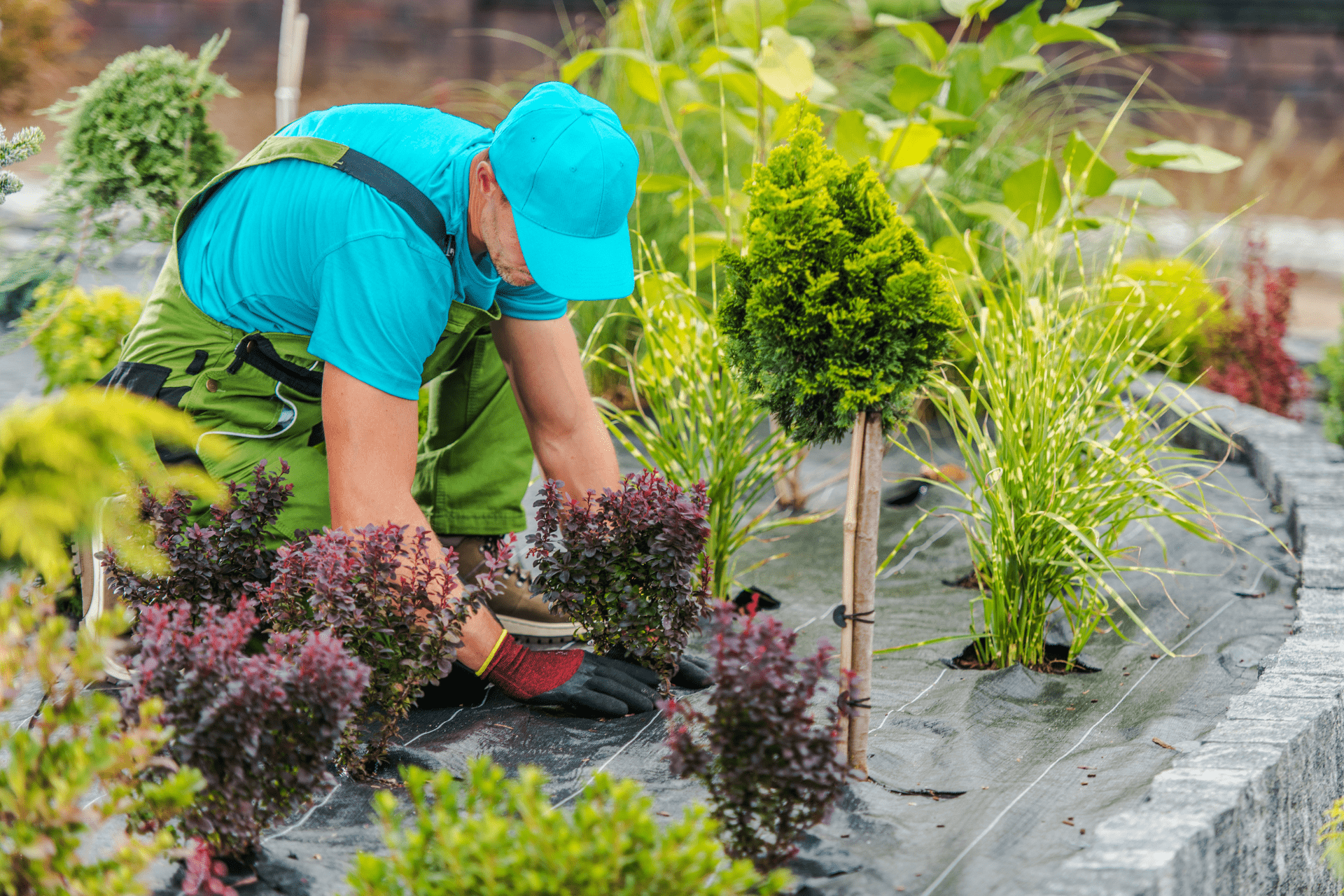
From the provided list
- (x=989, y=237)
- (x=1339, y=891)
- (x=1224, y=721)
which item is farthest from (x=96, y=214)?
(x=1339, y=891)

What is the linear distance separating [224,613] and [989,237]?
2.98 metres

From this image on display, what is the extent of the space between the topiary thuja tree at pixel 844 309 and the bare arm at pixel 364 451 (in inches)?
24.3

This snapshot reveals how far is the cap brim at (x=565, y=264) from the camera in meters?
1.81

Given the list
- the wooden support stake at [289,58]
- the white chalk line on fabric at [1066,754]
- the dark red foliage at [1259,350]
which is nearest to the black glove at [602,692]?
the white chalk line on fabric at [1066,754]

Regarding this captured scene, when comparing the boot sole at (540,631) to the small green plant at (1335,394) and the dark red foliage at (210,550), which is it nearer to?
the dark red foliage at (210,550)

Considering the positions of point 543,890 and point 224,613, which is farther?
point 224,613

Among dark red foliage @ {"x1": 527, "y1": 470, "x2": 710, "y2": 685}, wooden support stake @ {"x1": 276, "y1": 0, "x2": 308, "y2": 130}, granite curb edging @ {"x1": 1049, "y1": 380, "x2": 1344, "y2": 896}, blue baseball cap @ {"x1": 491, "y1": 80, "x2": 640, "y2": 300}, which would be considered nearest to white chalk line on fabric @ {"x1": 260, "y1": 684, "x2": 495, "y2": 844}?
dark red foliage @ {"x1": 527, "y1": 470, "x2": 710, "y2": 685}

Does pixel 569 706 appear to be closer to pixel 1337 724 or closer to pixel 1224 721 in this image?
pixel 1224 721

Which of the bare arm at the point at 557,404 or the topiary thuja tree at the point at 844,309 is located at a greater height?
the topiary thuja tree at the point at 844,309

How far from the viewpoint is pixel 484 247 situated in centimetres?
199

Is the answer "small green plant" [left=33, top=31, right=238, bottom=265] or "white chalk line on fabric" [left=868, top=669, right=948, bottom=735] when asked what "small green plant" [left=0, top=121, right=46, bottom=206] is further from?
"white chalk line on fabric" [left=868, top=669, right=948, bottom=735]

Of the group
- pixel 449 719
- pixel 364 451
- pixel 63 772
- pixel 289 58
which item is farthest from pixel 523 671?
pixel 289 58

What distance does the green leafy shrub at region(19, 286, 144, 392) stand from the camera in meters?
3.26

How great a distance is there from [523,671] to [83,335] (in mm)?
2167
